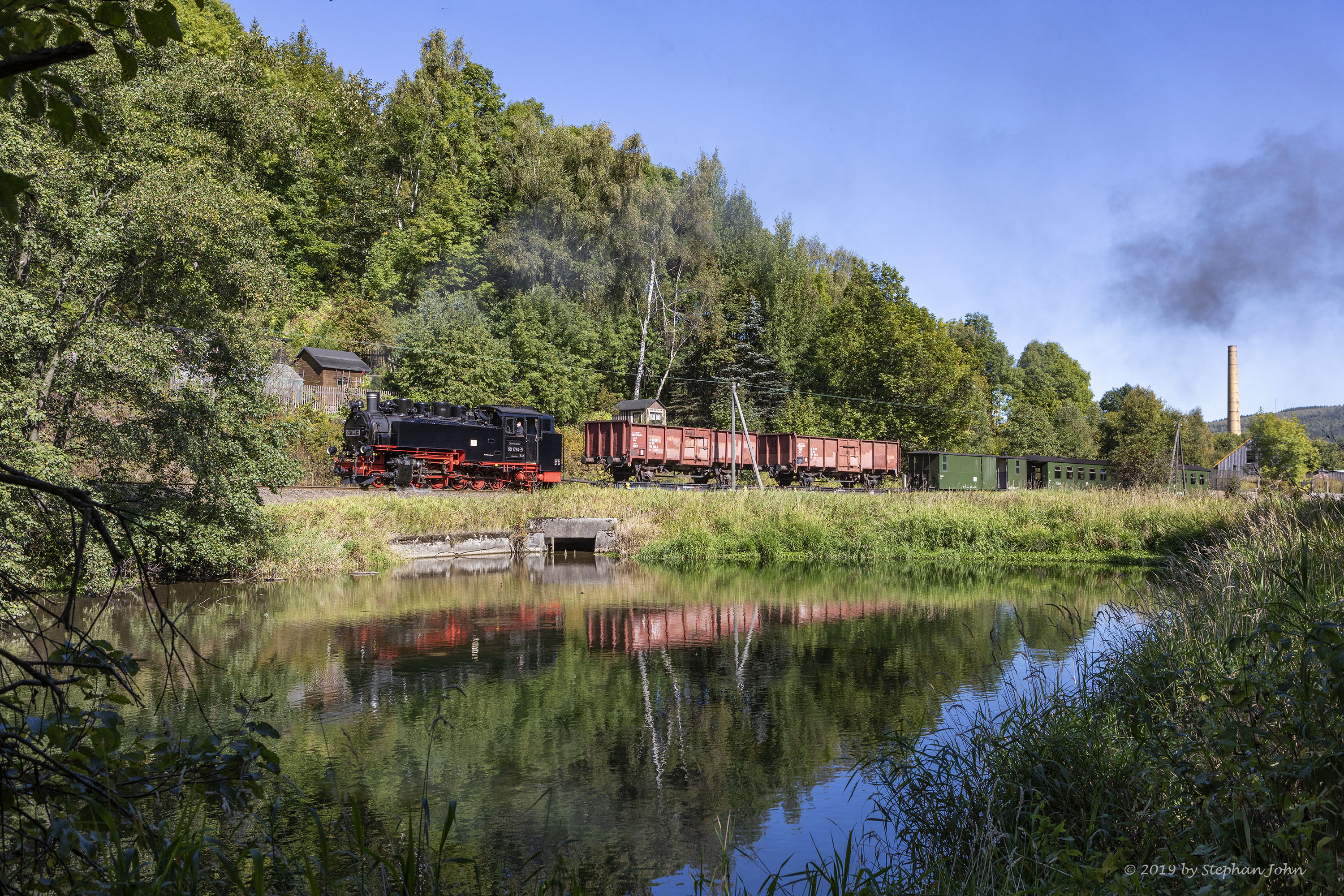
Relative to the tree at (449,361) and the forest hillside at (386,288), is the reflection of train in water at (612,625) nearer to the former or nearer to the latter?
the forest hillside at (386,288)

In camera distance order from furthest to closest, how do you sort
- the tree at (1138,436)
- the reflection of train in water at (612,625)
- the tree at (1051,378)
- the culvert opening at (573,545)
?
the tree at (1051,378)
the tree at (1138,436)
the culvert opening at (573,545)
the reflection of train in water at (612,625)

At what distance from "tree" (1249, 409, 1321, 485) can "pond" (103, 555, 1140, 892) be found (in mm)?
58880

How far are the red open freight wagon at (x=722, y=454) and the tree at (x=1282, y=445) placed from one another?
39.4m

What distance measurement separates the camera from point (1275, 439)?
66.4m

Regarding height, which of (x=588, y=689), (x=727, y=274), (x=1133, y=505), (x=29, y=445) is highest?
(x=727, y=274)

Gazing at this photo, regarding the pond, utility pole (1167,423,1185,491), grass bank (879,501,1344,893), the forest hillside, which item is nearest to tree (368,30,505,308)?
the forest hillside

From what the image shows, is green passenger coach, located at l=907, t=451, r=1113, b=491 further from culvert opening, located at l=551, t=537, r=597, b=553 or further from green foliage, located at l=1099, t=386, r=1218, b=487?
culvert opening, located at l=551, t=537, r=597, b=553

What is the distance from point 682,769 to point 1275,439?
75.9 metres

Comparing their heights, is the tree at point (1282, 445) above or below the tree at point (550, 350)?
below

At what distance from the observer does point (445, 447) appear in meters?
27.5

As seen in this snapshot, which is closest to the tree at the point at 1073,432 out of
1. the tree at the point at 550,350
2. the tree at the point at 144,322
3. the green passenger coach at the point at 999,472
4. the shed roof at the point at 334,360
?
the green passenger coach at the point at 999,472

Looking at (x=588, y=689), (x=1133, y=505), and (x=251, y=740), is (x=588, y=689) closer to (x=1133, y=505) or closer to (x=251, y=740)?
(x=251, y=740)

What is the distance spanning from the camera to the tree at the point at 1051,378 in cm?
7625

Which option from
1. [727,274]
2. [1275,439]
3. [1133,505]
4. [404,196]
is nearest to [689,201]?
[727,274]
